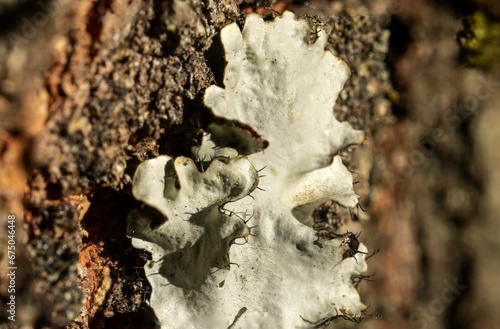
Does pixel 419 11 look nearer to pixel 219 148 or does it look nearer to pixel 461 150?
pixel 461 150

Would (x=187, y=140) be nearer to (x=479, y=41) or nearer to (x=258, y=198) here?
(x=258, y=198)

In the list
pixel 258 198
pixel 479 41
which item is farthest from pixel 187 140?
pixel 479 41

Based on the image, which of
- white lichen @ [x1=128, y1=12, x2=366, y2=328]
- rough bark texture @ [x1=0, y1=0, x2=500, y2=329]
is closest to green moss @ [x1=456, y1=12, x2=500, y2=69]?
rough bark texture @ [x1=0, y1=0, x2=500, y2=329]

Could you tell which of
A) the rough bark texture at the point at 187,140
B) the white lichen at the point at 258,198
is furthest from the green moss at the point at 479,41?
the white lichen at the point at 258,198

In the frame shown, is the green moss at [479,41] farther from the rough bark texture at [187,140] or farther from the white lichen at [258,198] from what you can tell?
the white lichen at [258,198]

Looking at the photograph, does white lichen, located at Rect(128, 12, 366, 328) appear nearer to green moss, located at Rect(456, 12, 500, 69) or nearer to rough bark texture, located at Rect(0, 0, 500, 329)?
rough bark texture, located at Rect(0, 0, 500, 329)
